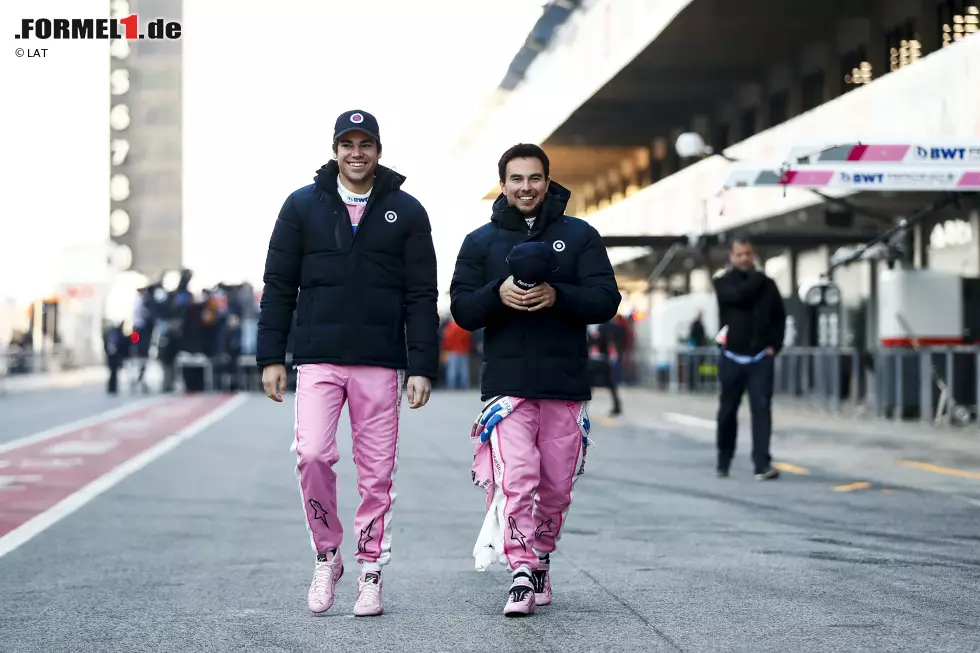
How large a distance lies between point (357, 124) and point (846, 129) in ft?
60.3

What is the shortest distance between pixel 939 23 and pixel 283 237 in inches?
787

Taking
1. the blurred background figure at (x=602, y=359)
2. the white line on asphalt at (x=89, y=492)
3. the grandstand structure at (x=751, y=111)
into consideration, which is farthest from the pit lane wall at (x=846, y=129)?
the white line on asphalt at (x=89, y=492)

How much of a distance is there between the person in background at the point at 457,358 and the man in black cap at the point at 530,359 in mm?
26800

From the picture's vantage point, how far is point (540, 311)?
249 inches

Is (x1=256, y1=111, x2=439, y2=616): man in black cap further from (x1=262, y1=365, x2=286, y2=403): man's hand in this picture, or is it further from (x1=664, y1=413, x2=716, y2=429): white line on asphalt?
(x1=664, y1=413, x2=716, y2=429): white line on asphalt

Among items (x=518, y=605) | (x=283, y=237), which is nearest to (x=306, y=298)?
(x=283, y=237)

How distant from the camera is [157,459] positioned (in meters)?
14.1

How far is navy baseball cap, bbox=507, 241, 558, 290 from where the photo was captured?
6.02 metres

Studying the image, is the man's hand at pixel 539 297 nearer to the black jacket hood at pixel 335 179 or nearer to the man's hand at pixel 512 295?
the man's hand at pixel 512 295

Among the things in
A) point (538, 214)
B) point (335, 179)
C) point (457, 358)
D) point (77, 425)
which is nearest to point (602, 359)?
point (77, 425)

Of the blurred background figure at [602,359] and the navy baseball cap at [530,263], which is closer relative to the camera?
the navy baseball cap at [530,263]

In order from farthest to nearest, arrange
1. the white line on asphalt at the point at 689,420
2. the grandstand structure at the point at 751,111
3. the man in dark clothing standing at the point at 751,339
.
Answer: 1. the grandstand structure at the point at 751,111
2. the white line on asphalt at the point at 689,420
3. the man in dark clothing standing at the point at 751,339

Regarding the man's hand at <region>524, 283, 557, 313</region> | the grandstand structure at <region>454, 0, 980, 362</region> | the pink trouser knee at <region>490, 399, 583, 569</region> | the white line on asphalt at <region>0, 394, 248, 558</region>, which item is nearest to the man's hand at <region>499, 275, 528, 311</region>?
the man's hand at <region>524, 283, 557, 313</region>

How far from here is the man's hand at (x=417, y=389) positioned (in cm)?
621
